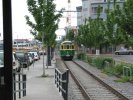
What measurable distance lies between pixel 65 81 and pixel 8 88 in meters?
6.49

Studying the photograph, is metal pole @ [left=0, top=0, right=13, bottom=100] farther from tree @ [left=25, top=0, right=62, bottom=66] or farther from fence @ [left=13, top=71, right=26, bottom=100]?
tree @ [left=25, top=0, right=62, bottom=66]

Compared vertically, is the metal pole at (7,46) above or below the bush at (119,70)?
above

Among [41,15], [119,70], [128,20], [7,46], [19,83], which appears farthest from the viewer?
[119,70]

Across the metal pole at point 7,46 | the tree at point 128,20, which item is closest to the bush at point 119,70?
the tree at point 128,20

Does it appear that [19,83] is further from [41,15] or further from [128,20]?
[41,15]

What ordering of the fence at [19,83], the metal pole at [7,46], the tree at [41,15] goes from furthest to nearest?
the tree at [41,15] < the fence at [19,83] < the metal pole at [7,46]

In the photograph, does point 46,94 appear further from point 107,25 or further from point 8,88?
point 107,25

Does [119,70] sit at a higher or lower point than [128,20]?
lower

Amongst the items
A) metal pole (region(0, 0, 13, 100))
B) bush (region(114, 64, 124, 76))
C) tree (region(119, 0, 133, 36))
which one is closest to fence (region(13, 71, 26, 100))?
metal pole (region(0, 0, 13, 100))

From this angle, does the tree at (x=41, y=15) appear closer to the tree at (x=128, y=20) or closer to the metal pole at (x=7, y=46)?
the tree at (x=128, y=20)

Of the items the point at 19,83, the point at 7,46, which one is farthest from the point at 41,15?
the point at 7,46

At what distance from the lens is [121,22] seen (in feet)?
88.2

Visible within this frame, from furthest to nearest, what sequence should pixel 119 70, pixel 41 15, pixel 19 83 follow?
pixel 119 70
pixel 41 15
pixel 19 83

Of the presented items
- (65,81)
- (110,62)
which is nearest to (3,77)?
(65,81)
